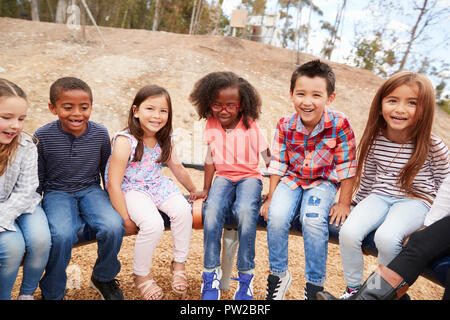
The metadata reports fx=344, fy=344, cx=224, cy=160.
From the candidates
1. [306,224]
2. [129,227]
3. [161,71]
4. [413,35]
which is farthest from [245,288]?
[413,35]

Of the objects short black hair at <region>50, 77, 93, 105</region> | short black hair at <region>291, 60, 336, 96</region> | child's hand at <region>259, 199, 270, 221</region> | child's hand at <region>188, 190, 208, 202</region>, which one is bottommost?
child's hand at <region>188, 190, 208, 202</region>

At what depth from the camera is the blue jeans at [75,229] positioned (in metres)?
1.75

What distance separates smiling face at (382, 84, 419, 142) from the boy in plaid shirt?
25 cm

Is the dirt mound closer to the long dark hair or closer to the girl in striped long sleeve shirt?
the long dark hair

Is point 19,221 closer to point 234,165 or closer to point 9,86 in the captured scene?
point 9,86

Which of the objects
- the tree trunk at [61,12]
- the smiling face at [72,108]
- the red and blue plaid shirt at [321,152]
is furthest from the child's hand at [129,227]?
the tree trunk at [61,12]

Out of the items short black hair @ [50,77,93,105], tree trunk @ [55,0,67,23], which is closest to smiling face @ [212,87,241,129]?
short black hair @ [50,77,93,105]

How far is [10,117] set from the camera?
68.3 inches

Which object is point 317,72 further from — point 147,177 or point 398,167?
point 147,177

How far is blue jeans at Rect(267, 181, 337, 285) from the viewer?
5.93 ft

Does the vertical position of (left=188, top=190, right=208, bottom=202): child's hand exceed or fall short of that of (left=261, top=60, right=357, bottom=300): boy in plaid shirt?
it falls short

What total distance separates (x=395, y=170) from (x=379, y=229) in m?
0.48

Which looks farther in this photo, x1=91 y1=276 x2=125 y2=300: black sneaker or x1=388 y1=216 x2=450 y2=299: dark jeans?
x1=91 y1=276 x2=125 y2=300: black sneaker

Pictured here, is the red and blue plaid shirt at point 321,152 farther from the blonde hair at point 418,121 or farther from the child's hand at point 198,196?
the child's hand at point 198,196
